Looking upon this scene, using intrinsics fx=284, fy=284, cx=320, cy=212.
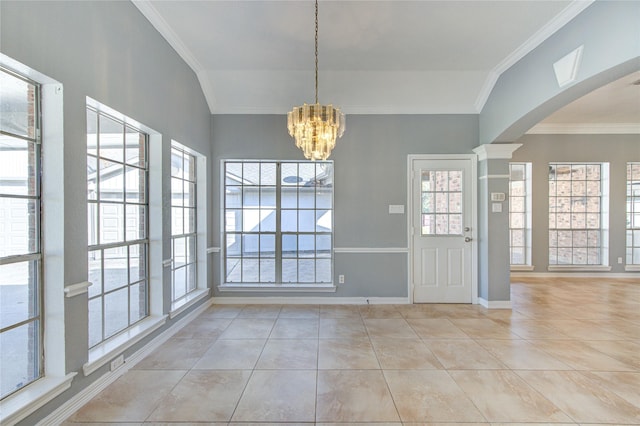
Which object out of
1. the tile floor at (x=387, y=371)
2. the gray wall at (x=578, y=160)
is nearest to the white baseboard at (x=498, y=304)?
the tile floor at (x=387, y=371)

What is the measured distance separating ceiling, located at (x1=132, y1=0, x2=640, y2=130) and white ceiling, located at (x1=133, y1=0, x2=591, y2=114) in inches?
0.4

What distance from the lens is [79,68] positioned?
6.08ft

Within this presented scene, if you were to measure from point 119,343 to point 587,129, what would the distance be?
26.2 ft

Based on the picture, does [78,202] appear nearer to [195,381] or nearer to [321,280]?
[195,381]

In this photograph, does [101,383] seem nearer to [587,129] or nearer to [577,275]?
[577,275]

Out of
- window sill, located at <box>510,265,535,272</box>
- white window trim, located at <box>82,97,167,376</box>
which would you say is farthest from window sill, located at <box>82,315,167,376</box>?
window sill, located at <box>510,265,535,272</box>

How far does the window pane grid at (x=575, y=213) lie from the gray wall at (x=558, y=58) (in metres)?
3.09

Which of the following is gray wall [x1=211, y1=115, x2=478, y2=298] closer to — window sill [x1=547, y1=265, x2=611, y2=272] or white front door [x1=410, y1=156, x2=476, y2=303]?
white front door [x1=410, y1=156, x2=476, y2=303]

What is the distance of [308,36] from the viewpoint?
9.69 feet

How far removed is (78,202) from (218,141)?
2480mm

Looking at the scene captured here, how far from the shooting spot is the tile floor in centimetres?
186

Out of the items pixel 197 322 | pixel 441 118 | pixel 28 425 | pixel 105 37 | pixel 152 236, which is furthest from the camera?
pixel 441 118

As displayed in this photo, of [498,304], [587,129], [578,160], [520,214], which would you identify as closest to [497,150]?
[498,304]

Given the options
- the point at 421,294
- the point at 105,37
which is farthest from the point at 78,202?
the point at 421,294
